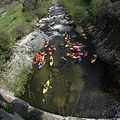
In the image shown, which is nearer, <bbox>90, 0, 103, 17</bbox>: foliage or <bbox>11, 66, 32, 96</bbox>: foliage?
<bbox>11, 66, 32, 96</bbox>: foliage

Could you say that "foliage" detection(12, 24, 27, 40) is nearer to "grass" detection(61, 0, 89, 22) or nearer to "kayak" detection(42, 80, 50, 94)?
"grass" detection(61, 0, 89, 22)

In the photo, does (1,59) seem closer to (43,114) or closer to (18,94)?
(18,94)

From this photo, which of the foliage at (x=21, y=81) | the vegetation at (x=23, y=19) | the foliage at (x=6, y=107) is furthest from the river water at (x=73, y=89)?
the vegetation at (x=23, y=19)

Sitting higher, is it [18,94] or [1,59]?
[1,59]

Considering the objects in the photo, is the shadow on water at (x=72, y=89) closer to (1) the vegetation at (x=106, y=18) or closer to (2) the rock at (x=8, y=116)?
(1) the vegetation at (x=106, y=18)

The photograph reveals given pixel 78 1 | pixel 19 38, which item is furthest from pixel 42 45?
pixel 78 1

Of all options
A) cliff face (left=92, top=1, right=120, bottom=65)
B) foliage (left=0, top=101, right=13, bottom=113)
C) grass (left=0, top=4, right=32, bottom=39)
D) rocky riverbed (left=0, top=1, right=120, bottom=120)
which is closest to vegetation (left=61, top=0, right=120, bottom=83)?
cliff face (left=92, top=1, right=120, bottom=65)

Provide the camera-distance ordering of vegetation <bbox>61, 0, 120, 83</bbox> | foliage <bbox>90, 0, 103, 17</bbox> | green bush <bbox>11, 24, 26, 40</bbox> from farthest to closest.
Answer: green bush <bbox>11, 24, 26, 40</bbox>
foliage <bbox>90, 0, 103, 17</bbox>
vegetation <bbox>61, 0, 120, 83</bbox>

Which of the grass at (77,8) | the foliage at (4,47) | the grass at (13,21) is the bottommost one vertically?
the grass at (13,21)
